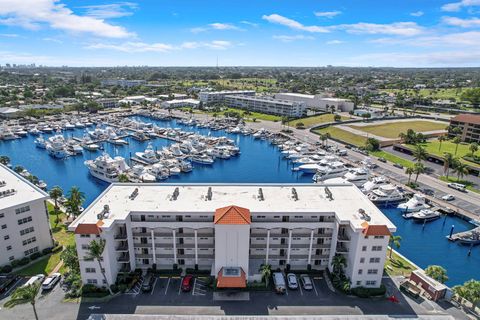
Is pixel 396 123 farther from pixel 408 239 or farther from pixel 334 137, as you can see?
pixel 408 239

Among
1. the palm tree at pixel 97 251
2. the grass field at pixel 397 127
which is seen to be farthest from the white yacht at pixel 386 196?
the palm tree at pixel 97 251

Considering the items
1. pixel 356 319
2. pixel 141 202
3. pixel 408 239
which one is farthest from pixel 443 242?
pixel 141 202

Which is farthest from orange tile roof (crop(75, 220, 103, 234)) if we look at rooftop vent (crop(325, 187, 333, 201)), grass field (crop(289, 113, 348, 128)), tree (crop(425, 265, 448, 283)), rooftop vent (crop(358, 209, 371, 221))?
grass field (crop(289, 113, 348, 128))

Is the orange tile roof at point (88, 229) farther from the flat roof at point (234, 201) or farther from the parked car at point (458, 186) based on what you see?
the parked car at point (458, 186)

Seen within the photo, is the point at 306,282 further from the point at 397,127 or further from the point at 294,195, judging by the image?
the point at 397,127

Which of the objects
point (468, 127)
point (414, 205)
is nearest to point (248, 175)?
point (414, 205)

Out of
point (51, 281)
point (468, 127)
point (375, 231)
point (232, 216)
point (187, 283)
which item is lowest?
point (51, 281)
